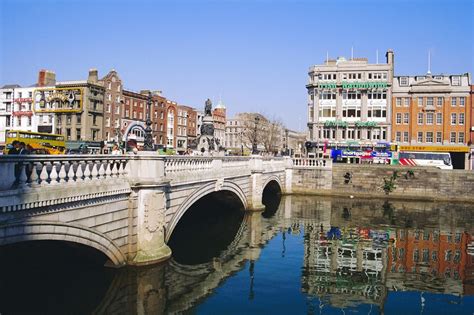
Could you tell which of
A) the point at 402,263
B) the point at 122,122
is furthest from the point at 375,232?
the point at 122,122

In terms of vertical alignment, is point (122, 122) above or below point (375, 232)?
above

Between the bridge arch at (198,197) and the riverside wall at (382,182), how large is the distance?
16714 millimetres

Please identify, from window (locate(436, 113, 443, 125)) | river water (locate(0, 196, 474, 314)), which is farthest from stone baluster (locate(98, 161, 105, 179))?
window (locate(436, 113, 443, 125))

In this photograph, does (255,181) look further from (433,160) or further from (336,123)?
(336,123)

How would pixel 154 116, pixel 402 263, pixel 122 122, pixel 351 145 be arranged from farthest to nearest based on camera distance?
pixel 154 116
pixel 122 122
pixel 351 145
pixel 402 263

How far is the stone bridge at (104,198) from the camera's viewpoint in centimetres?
1023

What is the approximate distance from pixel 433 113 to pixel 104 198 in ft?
197

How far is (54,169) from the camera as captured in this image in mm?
11289

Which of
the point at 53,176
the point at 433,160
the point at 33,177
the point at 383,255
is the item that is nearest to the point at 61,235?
the point at 53,176

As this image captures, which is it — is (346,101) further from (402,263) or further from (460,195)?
(402,263)

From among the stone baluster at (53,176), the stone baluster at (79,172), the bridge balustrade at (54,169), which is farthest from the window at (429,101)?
the stone baluster at (53,176)

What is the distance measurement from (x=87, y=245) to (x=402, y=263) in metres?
15.1

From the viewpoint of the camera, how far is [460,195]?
42.9 m

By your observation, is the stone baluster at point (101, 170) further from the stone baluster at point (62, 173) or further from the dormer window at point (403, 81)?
the dormer window at point (403, 81)
